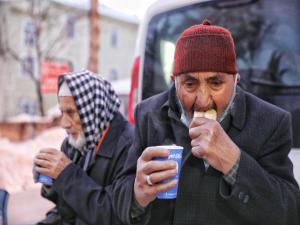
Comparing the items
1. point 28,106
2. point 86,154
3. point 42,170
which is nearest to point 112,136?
point 86,154

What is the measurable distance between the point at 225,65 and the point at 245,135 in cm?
→ 26

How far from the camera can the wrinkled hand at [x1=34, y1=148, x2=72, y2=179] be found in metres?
2.27

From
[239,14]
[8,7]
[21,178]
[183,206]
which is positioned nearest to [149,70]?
[239,14]

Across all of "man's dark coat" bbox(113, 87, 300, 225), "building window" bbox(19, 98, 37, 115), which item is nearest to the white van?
"man's dark coat" bbox(113, 87, 300, 225)

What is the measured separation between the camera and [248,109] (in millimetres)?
1659

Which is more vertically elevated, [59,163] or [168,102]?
[168,102]

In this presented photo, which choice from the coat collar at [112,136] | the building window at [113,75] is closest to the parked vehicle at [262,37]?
the coat collar at [112,136]

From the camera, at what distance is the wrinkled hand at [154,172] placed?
141 cm

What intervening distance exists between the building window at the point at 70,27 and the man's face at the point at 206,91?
21322 mm

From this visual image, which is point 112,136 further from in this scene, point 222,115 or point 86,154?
point 222,115

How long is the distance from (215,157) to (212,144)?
44mm

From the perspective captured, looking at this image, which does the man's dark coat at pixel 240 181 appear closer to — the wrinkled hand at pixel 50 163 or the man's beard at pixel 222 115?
the man's beard at pixel 222 115

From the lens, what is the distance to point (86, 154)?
99.5 inches

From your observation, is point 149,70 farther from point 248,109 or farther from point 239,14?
point 248,109
